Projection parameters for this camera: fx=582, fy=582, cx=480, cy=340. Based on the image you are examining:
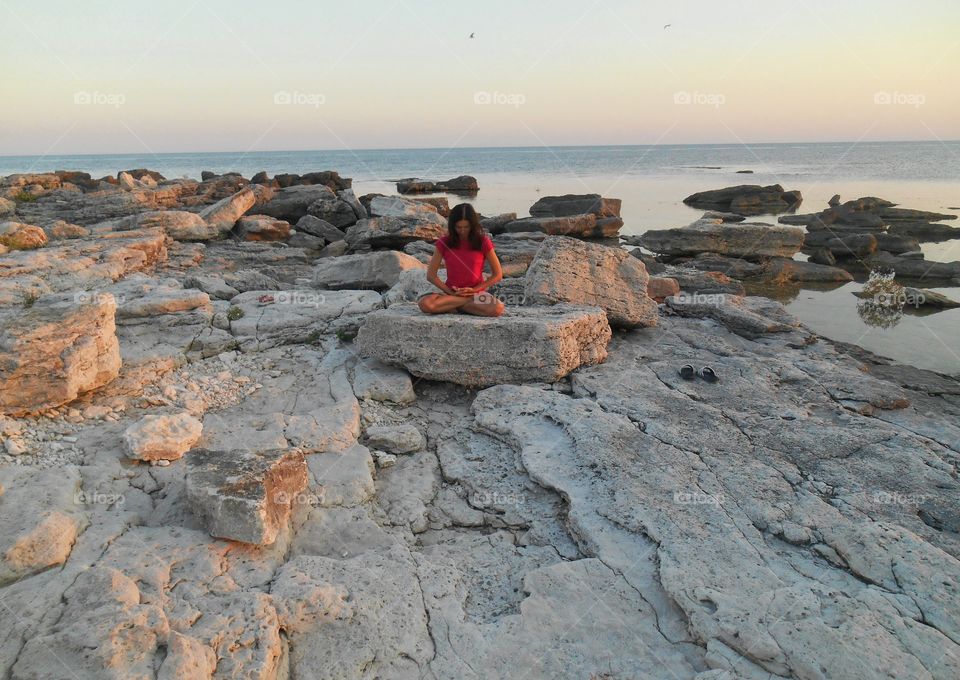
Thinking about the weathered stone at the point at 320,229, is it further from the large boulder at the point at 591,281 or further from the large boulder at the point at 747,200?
the large boulder at the point at 747,200

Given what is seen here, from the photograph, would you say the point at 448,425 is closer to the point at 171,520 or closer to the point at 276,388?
the point at 276,388

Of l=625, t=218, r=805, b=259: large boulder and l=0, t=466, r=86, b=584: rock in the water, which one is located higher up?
l=0, t=466, r=86, b=584: rock in the water

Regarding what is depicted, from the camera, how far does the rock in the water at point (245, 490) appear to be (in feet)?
10.6

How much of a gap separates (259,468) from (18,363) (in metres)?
2.28

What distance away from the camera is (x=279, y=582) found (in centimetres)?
304

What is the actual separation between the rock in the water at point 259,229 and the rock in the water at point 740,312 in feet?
31.2

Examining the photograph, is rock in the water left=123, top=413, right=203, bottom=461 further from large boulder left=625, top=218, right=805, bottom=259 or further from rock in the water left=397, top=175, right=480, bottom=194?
rock in the water left=397, top=175, right=480, bottom=194

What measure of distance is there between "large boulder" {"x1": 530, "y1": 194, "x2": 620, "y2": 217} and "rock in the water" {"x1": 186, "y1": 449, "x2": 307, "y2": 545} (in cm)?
1757

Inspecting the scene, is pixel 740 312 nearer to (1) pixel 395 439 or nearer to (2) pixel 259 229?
(1) pixel 395 439

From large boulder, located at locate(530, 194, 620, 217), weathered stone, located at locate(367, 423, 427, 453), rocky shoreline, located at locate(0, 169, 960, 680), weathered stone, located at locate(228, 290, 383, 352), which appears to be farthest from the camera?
large boulder, located at locate(530, 194, 620, 217)

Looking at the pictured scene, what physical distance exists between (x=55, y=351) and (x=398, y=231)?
822cm

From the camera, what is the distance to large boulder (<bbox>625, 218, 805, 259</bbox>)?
1483 cm

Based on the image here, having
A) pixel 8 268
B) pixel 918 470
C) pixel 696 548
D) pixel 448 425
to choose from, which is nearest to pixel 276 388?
pixel 448 425

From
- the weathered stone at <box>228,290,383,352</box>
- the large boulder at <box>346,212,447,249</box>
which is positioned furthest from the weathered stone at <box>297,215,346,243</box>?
the weathered stone at <box>228,290,383,352</box>
